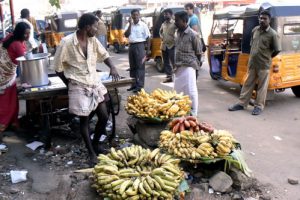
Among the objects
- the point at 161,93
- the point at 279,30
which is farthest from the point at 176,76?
the point at 279,30

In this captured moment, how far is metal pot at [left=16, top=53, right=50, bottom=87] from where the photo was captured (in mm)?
4988

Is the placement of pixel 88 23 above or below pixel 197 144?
above

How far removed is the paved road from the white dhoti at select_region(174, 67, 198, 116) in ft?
2.61

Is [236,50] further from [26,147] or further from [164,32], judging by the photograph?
[26,147]

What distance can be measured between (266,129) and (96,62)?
3.20m

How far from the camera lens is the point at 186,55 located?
231 inches

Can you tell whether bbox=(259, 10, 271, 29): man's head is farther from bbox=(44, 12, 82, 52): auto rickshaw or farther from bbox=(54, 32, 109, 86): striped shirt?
bbox=(44, 12, 82, 52): auto rickshaw

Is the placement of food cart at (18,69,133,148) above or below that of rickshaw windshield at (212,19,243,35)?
below

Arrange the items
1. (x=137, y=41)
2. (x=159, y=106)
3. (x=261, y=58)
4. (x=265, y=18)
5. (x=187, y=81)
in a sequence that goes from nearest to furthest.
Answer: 1. (x=159, y=106)
2. (x=187, y=81)
3. (x=265, y=18)
4. (x=261, y=58)
5. (x=137, y=41)

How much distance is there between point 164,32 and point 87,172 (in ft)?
19.6

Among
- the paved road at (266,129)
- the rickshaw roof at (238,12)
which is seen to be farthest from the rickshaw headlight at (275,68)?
the rickshaw roof at (238,12)

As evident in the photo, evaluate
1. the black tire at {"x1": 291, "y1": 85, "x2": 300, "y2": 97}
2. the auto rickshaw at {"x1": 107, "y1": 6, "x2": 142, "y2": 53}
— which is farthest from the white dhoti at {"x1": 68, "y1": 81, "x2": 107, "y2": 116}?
the auto rickshaw at {"x1": 107, "y1": 6, "x2": 142, "y2": 53}

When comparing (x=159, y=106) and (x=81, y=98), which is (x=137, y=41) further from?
(x=81, y=98)

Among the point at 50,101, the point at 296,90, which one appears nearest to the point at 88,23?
the point at 50,101
